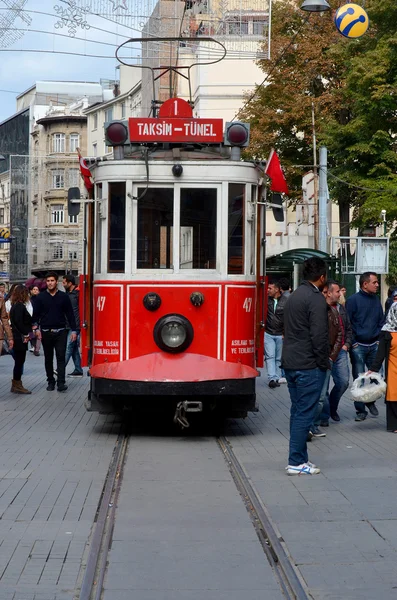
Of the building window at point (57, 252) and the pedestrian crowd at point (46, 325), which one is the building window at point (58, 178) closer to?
the building window at point (57, 252)

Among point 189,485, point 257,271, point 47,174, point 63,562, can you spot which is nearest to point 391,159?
point 257,271

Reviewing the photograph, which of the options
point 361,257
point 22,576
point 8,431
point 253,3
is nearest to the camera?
point 22,576

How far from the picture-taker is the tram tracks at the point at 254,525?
18.8ft

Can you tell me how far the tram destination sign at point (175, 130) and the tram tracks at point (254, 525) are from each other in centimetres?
372

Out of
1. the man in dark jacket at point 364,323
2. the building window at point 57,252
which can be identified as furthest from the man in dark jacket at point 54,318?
the building window at point 57,252

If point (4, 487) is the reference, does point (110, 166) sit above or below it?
above

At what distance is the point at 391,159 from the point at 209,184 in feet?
71.9

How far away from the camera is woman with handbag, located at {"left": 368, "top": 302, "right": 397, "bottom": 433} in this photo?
490 inches

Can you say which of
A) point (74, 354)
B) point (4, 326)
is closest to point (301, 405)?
point (4, 326)

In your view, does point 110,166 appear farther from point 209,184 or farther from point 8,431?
point 8,431

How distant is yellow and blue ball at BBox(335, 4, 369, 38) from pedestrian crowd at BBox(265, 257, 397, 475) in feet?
15.1

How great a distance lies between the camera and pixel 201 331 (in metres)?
11.8

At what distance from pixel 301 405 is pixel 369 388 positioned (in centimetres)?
350

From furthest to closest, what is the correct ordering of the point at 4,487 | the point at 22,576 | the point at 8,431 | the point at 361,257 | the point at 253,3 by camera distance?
the point at 253,3, the point at 361,257, the point at 8,431, the point at 4,487, the point at 22,576
